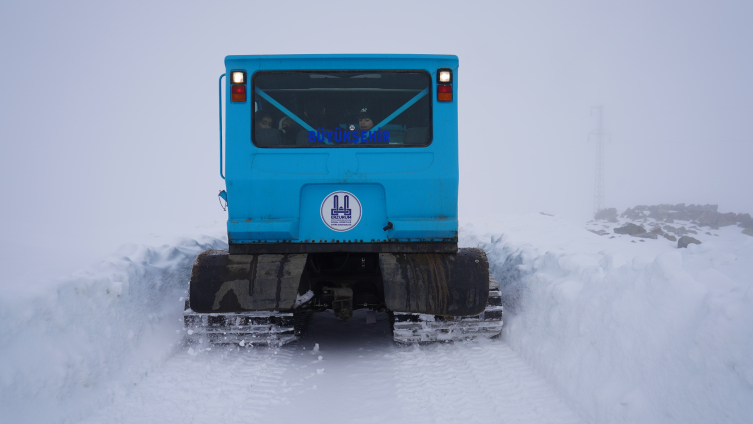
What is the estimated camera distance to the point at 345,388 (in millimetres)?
3740

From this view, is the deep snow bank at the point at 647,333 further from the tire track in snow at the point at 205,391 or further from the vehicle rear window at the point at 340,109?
the tire track in snow at the point at 205,391

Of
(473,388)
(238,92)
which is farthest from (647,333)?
(238,92)

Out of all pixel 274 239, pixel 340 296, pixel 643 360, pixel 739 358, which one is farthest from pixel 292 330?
pixel 739 358

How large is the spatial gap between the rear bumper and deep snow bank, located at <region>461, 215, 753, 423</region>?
1.16m

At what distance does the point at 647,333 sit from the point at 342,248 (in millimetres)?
2574

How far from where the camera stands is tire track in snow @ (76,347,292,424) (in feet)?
10.4

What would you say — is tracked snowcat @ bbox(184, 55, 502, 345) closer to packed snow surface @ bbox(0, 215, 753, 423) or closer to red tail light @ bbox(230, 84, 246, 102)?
red tail light @ bbox(230, 84, 246, 102)

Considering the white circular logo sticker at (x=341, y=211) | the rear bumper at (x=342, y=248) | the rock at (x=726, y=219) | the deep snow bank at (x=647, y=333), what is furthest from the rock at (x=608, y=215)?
the white circular logo sticker at (x=341, y=211)

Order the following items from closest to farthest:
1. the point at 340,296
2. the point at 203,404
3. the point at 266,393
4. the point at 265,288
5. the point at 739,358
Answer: the point at 739,358, the point at 203,404, the point at 266,393, the point at 265,288, the point at 340,296

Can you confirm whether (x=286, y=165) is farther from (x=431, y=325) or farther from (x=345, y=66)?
(x=431, y=325)

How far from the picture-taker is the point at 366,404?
343 centimetres

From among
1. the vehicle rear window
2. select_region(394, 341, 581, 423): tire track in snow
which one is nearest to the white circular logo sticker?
the vehicle rear window

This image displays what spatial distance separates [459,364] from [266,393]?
174 centimetres

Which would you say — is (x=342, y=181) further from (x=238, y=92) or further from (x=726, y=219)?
(x=726, y=219)
